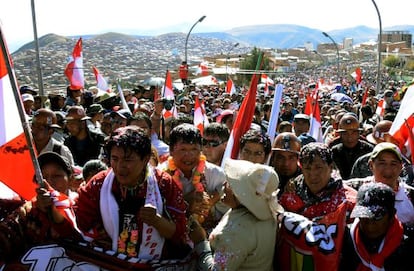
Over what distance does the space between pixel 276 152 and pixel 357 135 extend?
79.4 inches

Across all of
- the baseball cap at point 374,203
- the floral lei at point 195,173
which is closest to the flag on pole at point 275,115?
the floral lei at point 195,173

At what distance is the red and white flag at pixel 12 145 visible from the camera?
9.24 feet

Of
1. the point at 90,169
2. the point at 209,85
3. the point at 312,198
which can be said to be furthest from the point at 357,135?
the point at 209,85

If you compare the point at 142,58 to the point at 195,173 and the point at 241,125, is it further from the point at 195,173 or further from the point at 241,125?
the point at 195,173

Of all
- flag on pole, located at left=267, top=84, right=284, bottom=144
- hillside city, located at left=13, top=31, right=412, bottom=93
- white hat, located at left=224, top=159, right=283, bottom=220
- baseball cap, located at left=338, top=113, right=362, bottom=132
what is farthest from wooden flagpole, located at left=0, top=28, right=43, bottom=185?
hillside city, located at left=13, top=31, right=412, bottom=93

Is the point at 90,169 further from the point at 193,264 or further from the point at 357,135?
the point at 357,135

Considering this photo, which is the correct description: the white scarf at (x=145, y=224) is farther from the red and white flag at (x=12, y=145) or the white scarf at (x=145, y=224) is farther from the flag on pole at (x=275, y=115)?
the flag on pole at (x=275, y=115)

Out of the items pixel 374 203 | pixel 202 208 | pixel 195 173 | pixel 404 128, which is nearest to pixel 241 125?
pixel 195 173

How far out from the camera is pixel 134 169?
2.71 m

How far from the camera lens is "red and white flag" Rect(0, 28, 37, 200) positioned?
2.82 metres

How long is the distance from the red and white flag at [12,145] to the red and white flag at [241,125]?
1798 mm

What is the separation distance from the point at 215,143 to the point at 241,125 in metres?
0.57

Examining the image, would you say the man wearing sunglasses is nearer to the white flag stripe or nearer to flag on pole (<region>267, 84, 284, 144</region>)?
flag on pole (<region>267, 84, 284, 144</region>)

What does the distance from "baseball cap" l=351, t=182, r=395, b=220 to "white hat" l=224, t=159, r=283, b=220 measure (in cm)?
57
